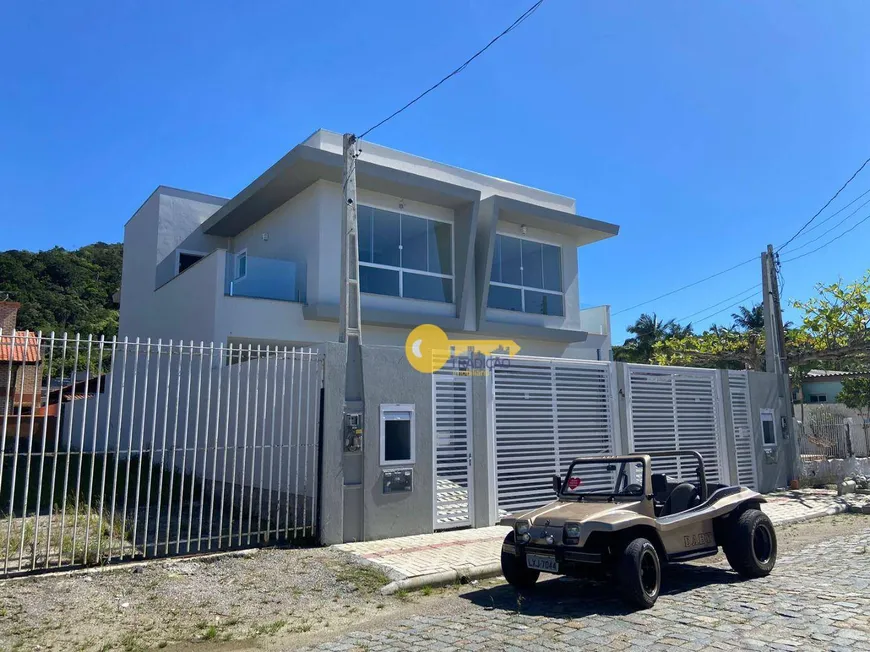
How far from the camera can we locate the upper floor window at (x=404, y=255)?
15.6 metres

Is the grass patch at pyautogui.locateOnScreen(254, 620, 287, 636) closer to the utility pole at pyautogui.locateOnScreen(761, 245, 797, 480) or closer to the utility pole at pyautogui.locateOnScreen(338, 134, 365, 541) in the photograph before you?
the utility pole at pyautogui.locateOnScreen(338, 134, 365, 541)

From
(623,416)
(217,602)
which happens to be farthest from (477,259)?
(217,602)

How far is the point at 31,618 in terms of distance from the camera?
5.59 m

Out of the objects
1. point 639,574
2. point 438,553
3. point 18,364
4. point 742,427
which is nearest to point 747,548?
point 639,574

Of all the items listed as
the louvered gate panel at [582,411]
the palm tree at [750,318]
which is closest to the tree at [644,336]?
the palm tree at [750,318]

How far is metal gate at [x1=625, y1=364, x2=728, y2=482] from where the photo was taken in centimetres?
1296

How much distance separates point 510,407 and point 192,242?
39.3 ft

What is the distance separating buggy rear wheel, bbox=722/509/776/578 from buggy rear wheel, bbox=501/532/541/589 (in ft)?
7.03

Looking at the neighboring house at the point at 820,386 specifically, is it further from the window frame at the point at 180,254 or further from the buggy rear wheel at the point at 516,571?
the buggy rear wheel at the point at 516,571

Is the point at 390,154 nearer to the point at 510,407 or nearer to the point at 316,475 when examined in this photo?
the point at 510,407

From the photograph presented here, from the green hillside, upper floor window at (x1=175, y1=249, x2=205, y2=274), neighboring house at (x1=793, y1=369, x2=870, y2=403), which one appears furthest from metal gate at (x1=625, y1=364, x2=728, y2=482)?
neighboring house at (x1=793, y1=369, x2=870, y2=403)

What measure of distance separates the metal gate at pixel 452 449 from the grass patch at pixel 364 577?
8.01 feet

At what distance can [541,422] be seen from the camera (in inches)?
447

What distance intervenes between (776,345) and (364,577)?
13.8 m
